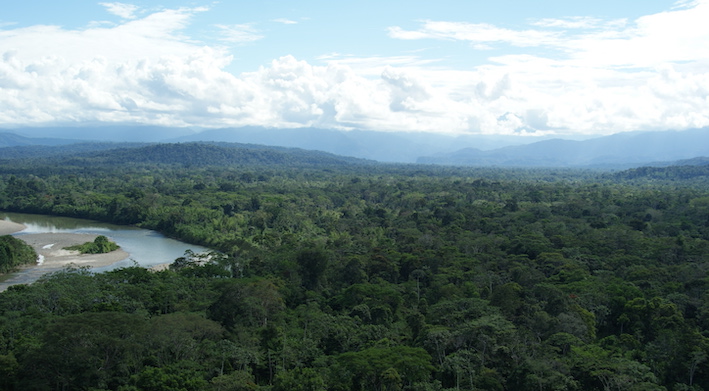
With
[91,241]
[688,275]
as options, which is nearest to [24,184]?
[91,241]

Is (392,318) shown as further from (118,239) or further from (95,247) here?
(118,239)

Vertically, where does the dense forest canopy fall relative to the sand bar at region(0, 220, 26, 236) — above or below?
above

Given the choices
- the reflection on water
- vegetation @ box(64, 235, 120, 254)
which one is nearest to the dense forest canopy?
the reflection on water

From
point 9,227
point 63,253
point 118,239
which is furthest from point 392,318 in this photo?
point 9,227

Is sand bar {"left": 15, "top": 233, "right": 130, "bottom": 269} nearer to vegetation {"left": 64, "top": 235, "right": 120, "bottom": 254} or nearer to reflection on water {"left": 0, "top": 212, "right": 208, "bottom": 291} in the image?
vegetation {"left": 64, "top": 235, "right": 120, "bottom": 254}

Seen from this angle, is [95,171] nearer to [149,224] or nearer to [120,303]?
[149,224]

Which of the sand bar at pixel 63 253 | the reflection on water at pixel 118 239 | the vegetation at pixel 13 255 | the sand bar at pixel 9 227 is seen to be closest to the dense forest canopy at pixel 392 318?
the reflection on water at pixel 118 239

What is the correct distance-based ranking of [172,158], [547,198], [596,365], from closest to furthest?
[596,365]
[547,198]
[172,158]
